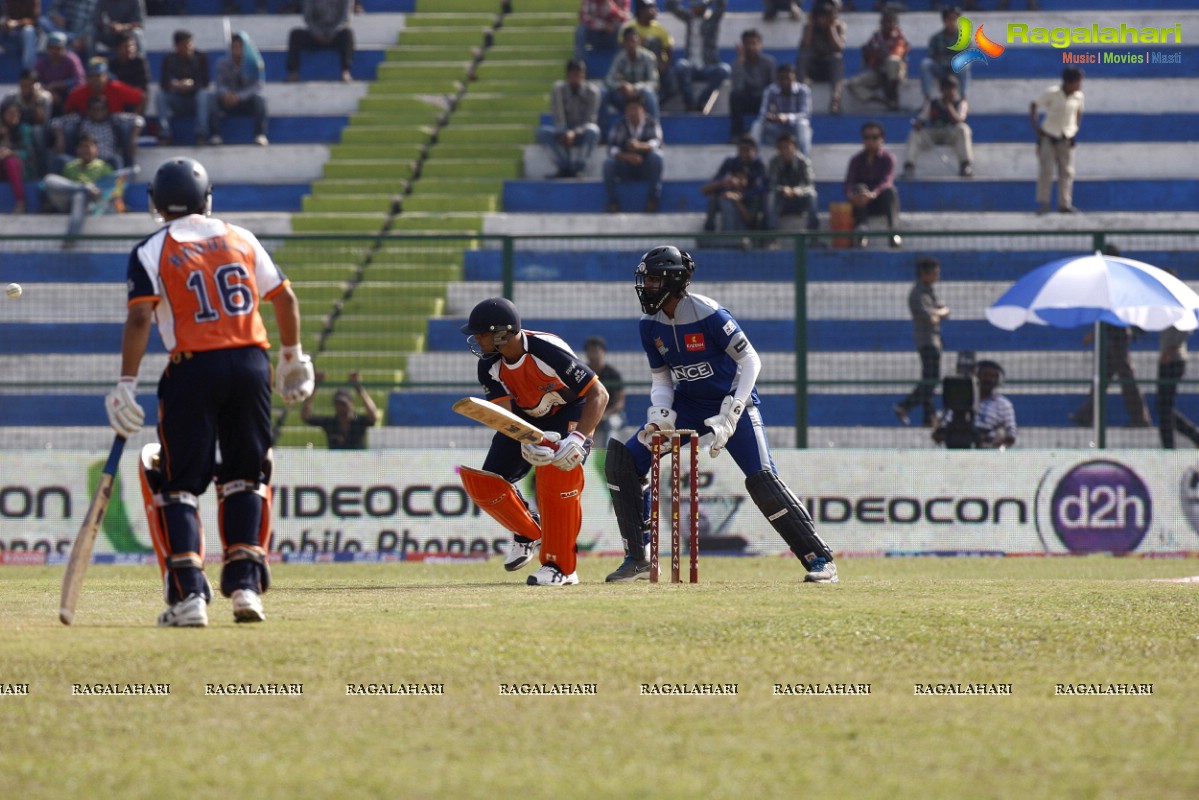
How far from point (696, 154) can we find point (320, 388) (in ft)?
24.9

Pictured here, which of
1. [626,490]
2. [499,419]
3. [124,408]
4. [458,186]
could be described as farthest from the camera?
[458,186]

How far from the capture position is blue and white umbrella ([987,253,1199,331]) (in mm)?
16781

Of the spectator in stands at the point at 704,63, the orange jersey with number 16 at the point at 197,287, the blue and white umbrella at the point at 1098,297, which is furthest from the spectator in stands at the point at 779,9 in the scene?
the orange jersey with number 16 at the point at 197,287

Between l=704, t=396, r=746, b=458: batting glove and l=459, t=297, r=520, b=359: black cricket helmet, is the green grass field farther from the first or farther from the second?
l=459, t=297, r=520, b=359: black cricket helmet

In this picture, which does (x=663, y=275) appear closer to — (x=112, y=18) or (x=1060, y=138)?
(x=1060, y=138)

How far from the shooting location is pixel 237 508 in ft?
26.6

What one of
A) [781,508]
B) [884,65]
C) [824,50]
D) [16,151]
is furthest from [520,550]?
[16,151]

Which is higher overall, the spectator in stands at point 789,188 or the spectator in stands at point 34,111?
the spectator in stands at point 34,111

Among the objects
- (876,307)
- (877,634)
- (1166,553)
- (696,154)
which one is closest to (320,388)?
(876,307)

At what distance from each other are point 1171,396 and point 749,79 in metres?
8.00

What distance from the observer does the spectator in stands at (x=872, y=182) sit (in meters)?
20.9

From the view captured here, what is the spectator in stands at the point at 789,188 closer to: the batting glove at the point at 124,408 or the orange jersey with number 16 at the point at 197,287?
the orange jersey with number 16 at the point at 197,287

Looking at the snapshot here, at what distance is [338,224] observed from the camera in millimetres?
23266

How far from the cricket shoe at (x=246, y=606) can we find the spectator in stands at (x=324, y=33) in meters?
19.3
